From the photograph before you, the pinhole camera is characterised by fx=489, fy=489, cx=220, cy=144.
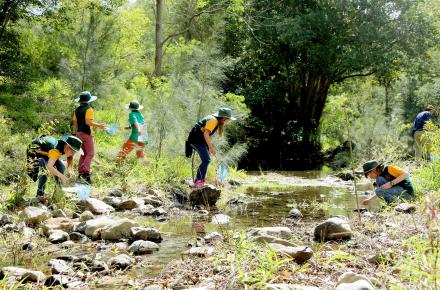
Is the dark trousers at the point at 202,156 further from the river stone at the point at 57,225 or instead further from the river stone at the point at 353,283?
the river stone at the point at 353,283

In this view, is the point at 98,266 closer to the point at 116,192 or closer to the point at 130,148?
the point at 116,192

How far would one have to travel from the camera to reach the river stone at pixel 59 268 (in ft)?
13.6

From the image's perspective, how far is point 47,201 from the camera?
7.01m

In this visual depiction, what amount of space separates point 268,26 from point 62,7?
32.1 feet

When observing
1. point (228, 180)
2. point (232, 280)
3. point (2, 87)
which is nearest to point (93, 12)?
point (2, 87)

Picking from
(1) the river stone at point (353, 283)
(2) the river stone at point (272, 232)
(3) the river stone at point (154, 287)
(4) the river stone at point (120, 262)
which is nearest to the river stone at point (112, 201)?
(2) the river stone at point (272, 232)

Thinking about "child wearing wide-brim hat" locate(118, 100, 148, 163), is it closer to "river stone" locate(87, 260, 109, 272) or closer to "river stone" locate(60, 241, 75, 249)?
"river stone" locate(60, 241, 75, 249)

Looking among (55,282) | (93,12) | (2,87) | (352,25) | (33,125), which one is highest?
(352,25)

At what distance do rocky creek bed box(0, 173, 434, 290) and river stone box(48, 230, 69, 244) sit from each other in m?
0.01

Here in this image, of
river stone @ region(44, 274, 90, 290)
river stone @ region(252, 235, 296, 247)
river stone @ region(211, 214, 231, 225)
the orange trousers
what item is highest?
the orange trousers

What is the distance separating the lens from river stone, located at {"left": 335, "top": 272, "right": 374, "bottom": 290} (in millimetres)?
3102

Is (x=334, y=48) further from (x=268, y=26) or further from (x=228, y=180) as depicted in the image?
(x=228, y=180)

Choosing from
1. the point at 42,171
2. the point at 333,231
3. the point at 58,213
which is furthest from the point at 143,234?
the point at 42,171

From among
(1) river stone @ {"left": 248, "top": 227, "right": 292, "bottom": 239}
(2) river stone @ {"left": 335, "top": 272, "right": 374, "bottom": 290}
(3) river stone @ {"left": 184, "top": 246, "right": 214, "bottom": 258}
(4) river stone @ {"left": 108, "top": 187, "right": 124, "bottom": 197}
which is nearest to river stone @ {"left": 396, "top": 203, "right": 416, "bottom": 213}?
(1) river stone @ {"left": 248, "top": 227, "right": 292, "bottom": 239}
